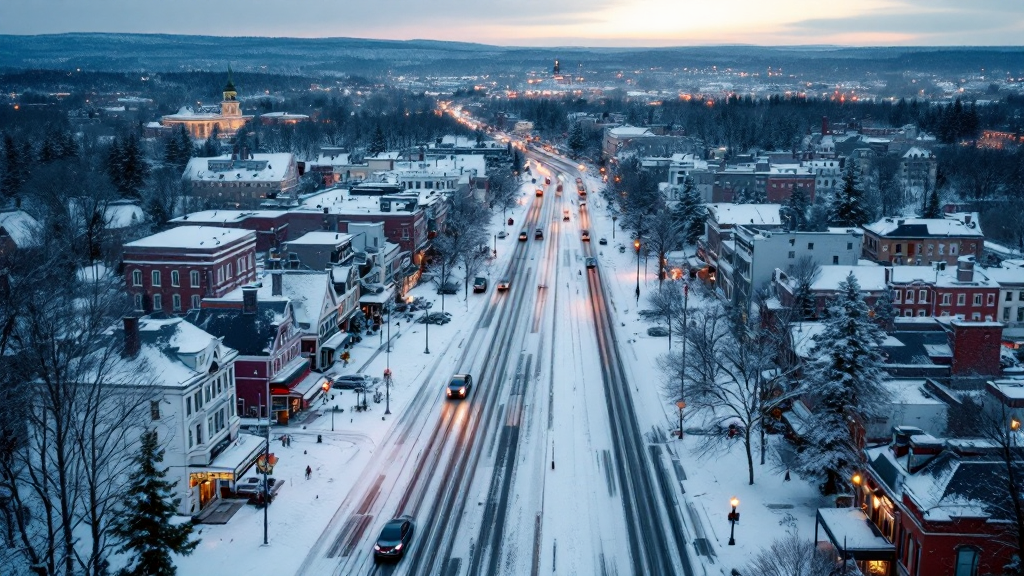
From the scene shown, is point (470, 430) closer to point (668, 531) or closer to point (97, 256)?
point (668, 531)

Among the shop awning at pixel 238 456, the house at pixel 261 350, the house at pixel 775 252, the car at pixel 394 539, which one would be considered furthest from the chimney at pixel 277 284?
the house at pixel 775 252

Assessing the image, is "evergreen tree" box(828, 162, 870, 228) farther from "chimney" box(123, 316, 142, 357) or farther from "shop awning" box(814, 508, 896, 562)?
"chimney" box(123, 316, 142, 357)

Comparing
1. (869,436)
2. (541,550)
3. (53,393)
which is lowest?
(541,550)

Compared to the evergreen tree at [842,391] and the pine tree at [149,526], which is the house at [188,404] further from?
the evergreen tree at [842,391]

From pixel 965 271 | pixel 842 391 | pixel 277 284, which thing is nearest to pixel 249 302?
pixel 277 284

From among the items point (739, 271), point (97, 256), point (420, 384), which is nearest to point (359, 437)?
point (420, 384)

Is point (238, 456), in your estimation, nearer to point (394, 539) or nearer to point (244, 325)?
point (394, 539)

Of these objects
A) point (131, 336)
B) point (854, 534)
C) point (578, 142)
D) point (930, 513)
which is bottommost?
point (854, 534)
